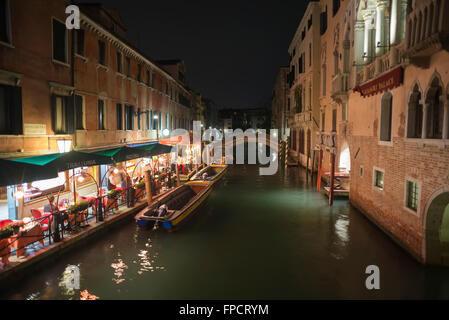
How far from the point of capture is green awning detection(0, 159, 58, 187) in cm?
770

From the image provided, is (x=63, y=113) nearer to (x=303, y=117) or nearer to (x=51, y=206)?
(x=51, y=206)

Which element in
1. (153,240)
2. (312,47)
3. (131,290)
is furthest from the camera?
(312,47)

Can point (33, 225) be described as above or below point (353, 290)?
above

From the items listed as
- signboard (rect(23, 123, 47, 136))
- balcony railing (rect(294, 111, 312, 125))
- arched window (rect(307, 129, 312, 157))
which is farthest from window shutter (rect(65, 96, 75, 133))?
balcony railing (rect(294, 111, 312, 125))

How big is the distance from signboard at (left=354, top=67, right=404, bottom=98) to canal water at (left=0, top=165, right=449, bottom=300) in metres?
5.22

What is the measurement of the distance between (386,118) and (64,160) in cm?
1127

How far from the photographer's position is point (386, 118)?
11.9 m

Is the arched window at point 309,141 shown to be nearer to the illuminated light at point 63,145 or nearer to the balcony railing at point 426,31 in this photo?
the balcony railing at point 426,31

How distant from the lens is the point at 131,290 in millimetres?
7656

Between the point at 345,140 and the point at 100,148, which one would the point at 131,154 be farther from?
the point at 345,140

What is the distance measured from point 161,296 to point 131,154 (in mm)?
8166

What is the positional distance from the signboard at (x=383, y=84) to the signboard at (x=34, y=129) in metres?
11.9

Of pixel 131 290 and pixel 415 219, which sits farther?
pixel 415 219
